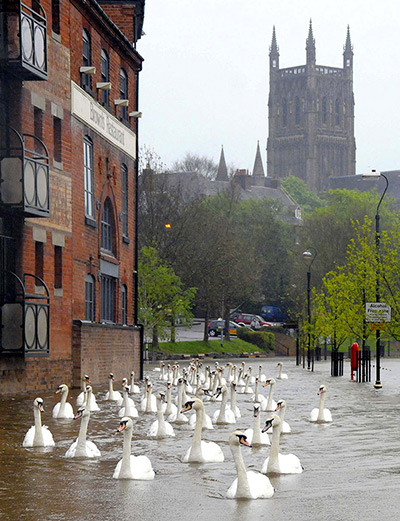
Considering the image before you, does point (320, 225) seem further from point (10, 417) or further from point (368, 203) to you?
point (10, 417)

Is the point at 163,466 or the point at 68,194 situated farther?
the point at 68,194

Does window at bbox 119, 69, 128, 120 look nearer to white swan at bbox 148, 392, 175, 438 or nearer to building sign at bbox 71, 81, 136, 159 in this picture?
building sign at bbox 71, 81, 136, 159

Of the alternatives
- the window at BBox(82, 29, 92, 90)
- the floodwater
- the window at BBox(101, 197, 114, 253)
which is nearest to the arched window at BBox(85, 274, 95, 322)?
the window at BBox(101, 197, 114, 253)

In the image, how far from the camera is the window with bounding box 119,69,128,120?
42631 millimetres

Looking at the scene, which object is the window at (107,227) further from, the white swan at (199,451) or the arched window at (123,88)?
the white swan at (199,451)

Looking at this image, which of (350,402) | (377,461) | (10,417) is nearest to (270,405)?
(350,402)

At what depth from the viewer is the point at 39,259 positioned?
104ft

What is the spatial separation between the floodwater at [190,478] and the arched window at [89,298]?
12.8 meters

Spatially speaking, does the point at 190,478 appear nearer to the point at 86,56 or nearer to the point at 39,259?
the point at 39,259

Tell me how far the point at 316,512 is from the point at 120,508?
6.76ft

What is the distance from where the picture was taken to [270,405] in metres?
27.2

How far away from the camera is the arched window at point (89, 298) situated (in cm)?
3681

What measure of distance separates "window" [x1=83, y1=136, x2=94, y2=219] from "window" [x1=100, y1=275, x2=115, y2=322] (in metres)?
3.11

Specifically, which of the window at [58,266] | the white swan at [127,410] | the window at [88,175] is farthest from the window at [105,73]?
the white swan at [127,410]
